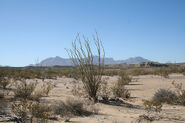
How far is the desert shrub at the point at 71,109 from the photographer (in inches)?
210

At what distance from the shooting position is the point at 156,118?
16.4 feet

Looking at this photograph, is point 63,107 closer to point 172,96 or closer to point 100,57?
point 100,57

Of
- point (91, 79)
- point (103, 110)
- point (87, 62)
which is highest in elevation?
point (87, 62)

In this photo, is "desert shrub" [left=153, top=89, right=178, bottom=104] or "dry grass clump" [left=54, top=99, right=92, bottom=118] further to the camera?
"desert shrub" [left=153, top=89, right=178, bottom=104]

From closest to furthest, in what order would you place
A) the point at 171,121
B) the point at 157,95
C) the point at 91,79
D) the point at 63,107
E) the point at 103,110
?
the point at 171,121 < the point at 63,107 < the point at 103,110 < the point at 91,79 < the point at 157,95

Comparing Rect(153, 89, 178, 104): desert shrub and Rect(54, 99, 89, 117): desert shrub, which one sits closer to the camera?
Rect(54, 99, 89, 117): desert shrub

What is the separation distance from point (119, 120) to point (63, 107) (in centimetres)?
171

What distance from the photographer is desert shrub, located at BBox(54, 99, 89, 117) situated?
17.5 ft

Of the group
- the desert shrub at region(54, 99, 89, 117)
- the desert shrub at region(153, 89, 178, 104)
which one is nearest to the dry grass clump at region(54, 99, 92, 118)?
the desert shrub at region(54, 99, 89, 117)

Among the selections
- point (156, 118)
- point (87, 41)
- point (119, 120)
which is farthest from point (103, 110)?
point (87, 41)

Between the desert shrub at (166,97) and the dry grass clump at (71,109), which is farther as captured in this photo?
the desert shrub at (166,97)

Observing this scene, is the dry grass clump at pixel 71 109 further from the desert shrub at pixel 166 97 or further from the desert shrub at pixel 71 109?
the desert shrub at pixel 166 97

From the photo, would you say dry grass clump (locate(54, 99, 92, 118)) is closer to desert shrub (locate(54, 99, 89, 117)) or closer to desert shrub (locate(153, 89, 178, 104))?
desert shrub (locate(54, 99, 89, 117))

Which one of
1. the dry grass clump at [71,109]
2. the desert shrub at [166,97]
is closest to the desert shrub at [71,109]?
Answer: the dry grass clump at [71,109]
